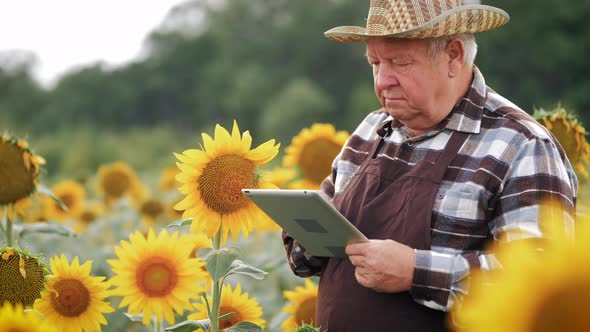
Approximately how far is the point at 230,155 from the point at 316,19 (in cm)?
1836

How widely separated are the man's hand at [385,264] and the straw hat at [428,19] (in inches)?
25.4

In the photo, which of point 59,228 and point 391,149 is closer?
point 391,149

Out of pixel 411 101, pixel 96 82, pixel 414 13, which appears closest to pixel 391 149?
pixel 411 101

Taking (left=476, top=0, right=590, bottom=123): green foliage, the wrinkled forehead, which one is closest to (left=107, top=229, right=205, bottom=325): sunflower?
the wrinkled forehead

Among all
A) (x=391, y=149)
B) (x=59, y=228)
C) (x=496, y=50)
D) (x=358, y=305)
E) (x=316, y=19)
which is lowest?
(x=358, y=305)

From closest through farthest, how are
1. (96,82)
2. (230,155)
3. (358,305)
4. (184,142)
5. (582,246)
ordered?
(582,246)
(358,305)
(230,155)
(184,142)
(96,82)

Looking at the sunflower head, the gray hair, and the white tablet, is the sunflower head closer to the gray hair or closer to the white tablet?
the white tablet

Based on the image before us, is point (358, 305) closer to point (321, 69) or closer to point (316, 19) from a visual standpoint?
point (321, 69)

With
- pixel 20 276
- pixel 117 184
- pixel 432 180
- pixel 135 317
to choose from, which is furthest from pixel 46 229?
pixel 117 184

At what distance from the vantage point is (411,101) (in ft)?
8.38

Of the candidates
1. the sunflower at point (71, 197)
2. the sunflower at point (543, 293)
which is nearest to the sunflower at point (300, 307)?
the sunflower at point (543, 293)

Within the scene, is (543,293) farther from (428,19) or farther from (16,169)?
(16,169)

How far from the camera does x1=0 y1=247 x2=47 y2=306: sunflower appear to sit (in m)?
2.55

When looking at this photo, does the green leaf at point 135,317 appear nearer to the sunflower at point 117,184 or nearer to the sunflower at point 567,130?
the sunflower at point 567,130
